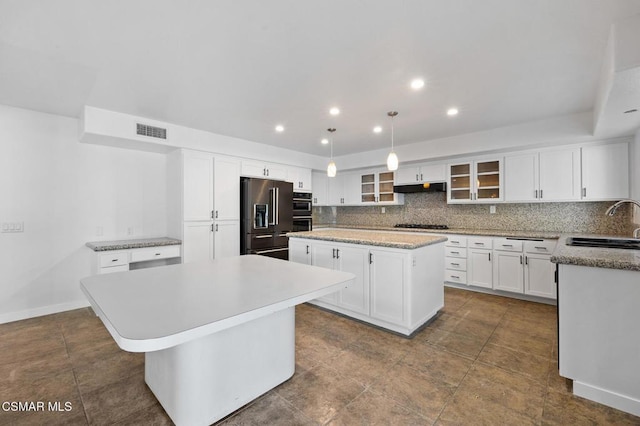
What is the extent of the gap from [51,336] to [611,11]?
512 cm

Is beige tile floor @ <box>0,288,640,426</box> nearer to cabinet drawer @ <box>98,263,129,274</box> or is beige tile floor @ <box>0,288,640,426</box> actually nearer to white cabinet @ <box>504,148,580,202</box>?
cabinet drawer @ <box>98,263,129,274</box>

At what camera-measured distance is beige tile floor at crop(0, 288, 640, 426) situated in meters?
1.70

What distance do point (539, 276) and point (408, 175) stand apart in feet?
8.27

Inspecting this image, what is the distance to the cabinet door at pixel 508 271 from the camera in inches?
151

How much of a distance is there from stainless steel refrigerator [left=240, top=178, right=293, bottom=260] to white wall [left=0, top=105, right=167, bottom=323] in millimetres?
1513

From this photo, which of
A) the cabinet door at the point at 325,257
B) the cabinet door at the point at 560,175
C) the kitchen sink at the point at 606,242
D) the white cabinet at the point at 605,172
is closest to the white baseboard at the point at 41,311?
the cabinet door at the point at 325,257

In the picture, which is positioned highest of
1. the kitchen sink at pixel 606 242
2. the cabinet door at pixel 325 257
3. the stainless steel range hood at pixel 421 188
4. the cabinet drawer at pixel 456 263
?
the stainless steel range hood at pixel 421 188

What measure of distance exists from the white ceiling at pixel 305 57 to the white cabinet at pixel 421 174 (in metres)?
1.43

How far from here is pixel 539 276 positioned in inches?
146

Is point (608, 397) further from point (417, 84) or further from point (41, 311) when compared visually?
point (41, 311)

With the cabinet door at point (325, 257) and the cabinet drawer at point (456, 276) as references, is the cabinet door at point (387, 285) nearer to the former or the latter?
the cabinet door at point (325, 257)

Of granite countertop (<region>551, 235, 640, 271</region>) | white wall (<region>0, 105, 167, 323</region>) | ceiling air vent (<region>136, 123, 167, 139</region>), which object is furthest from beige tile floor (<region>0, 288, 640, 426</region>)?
ceiling air vent (<region>136, 123, 167, 139</region>)

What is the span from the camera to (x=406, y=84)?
2621 mm

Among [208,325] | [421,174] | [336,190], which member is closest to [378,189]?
[421,174]
